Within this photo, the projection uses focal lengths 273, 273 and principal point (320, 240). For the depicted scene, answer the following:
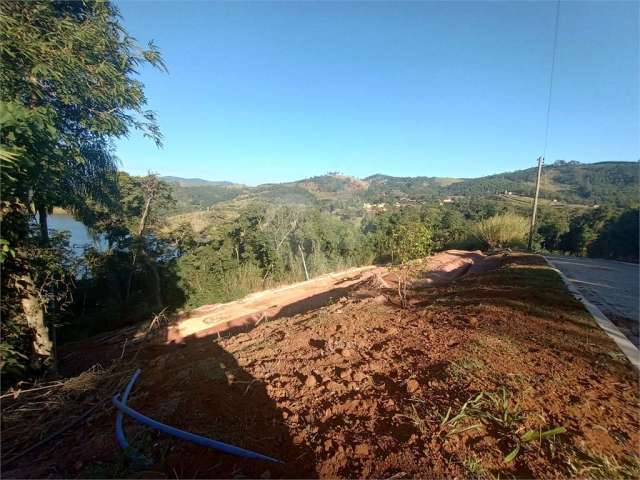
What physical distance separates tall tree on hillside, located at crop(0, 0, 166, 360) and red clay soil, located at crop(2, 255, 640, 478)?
7.43 ft

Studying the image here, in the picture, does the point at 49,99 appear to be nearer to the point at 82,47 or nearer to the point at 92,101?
the point at 92,101

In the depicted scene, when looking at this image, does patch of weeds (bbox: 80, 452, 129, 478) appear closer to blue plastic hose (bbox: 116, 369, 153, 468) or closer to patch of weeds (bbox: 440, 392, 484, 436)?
blue plastic hose (bbox: 116, 369, 153, 468)

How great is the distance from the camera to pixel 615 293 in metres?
5.93

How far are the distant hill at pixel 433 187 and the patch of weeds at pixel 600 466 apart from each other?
26.2 meters

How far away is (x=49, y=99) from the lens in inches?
146

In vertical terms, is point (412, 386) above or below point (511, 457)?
below

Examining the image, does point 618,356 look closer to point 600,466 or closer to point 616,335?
point 616,335

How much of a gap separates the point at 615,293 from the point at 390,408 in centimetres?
690

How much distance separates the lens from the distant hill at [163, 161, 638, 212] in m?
37.6

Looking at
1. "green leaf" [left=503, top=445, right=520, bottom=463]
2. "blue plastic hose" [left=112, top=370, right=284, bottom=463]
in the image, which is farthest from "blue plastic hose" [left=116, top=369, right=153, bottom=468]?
"green leaf" [left=503, top=445, right=520, bottom=463]

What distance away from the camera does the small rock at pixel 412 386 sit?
8.04 ft

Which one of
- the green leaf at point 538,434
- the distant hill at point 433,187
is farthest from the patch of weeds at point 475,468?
the distant hill at point 433,187

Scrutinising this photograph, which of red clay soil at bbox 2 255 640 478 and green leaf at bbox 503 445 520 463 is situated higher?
green leaf at bbox 503 445 520 463

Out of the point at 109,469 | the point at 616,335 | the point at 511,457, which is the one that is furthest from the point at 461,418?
the point at 616,335
